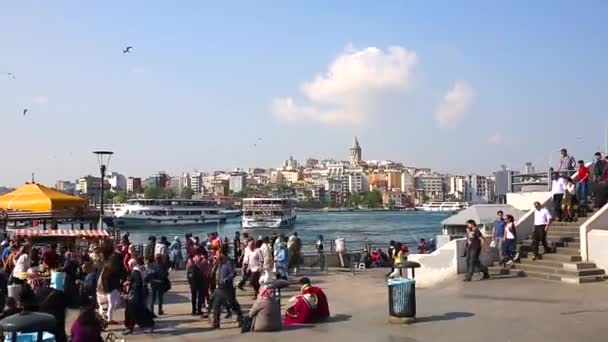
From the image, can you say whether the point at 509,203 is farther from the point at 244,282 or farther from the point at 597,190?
the point at 244,282

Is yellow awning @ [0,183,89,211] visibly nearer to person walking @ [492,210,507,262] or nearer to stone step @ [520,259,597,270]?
person walking @ [492,210,507,262]

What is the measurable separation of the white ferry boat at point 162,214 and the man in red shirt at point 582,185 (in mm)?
81833

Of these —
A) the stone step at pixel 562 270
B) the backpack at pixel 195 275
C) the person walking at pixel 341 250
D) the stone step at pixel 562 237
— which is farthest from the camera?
the person walking at pixel 341 250

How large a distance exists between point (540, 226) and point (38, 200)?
47.0 ft

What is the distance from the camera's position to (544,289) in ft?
44.4

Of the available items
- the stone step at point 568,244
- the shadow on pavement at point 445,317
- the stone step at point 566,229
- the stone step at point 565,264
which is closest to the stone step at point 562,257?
the stone step at point 565,264

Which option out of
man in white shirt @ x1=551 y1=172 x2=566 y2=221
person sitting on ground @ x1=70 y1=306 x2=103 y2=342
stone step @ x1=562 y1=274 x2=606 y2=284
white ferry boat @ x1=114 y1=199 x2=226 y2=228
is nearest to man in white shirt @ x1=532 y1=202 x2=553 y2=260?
stone step @ x1=562 y1=274 x2=606 y2=284

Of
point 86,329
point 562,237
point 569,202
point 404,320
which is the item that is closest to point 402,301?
point 404,320

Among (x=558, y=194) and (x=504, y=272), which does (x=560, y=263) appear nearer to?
(x=504, y=272)

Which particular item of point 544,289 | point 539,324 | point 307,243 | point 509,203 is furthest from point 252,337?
point 307,243

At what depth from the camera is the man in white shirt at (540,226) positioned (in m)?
15.5

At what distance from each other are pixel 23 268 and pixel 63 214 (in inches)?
299

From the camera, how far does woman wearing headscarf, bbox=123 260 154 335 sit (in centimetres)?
1155

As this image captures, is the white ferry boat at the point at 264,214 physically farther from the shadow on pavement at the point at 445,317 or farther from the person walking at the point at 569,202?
the shadow on pavement at the point at 445,317
